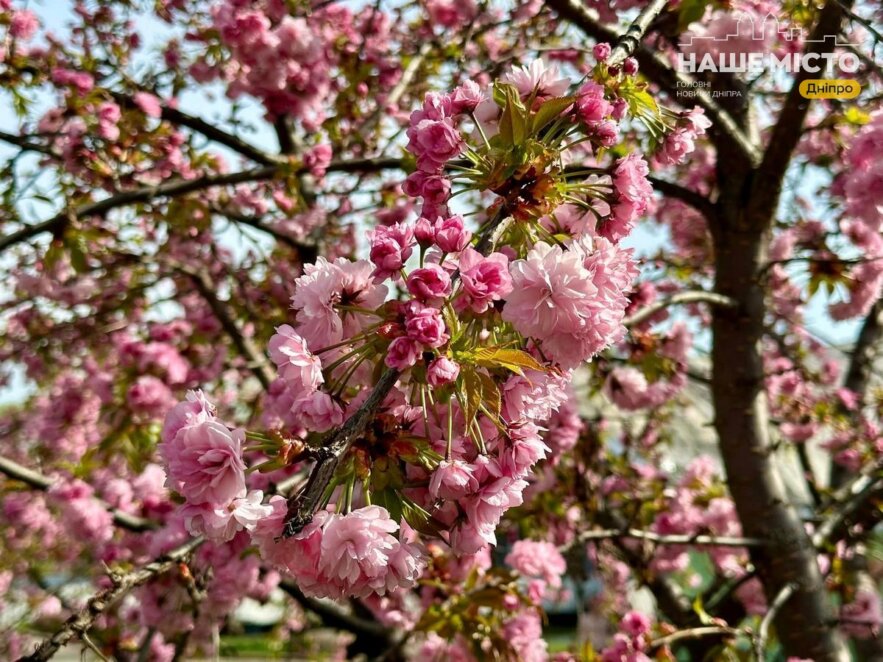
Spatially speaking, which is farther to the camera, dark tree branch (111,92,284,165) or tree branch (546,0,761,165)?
dark tree branch (111,92,284,165)

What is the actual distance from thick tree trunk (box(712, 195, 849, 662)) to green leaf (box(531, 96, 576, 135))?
5.60 ft

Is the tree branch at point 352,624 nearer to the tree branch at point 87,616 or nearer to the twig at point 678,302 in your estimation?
the twig at point 678,302

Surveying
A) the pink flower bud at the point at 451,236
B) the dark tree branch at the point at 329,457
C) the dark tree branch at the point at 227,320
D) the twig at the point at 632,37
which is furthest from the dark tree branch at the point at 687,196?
the dark tree branch at the point at 227,320

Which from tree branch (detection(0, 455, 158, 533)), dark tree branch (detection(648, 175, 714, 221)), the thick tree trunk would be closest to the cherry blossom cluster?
dark tree branch (detection(648, 175, 714, 221))

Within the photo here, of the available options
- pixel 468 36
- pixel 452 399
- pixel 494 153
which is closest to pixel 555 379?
pixel 452 399

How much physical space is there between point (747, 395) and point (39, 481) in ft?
8.93

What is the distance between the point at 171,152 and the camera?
126 inches

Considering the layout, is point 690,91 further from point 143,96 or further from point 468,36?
point 143,96

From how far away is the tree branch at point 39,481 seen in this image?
2295 mm

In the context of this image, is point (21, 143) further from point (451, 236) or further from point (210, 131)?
point (451, 236)

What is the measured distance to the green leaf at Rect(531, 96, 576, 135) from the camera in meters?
1.14

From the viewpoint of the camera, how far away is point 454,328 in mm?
994

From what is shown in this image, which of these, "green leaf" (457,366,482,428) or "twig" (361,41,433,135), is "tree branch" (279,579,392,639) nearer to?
"twig" (361,41,433,135)

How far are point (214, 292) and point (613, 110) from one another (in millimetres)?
2778
